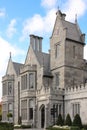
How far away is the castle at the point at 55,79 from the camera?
43156 millimetres

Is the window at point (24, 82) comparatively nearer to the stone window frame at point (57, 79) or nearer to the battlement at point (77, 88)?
the stone window frame at point (57, 79)

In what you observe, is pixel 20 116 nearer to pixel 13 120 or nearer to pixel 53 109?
pixel 13 120

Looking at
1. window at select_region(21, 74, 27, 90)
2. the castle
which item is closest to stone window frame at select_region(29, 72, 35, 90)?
the castle

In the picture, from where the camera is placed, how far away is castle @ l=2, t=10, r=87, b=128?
43.2 meters

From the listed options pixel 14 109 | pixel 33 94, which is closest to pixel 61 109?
pixel 33 94

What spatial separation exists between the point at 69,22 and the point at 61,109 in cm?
1443

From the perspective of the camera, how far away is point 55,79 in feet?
159

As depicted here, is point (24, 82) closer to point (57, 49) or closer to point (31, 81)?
point (31, 81)

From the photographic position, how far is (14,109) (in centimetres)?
5584

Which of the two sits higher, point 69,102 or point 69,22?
point 69,22

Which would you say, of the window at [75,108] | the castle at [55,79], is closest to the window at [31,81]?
the castle at [55,79]

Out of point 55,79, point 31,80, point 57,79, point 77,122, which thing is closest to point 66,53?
point 57,79

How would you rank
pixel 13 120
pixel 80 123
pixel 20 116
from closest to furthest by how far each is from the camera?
pixel 80 123
pixel 20 116
pixel 13 120

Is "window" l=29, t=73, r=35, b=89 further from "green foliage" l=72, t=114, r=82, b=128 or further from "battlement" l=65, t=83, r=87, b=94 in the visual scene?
"green foliage" l=72, t=114, r=82, b=128
